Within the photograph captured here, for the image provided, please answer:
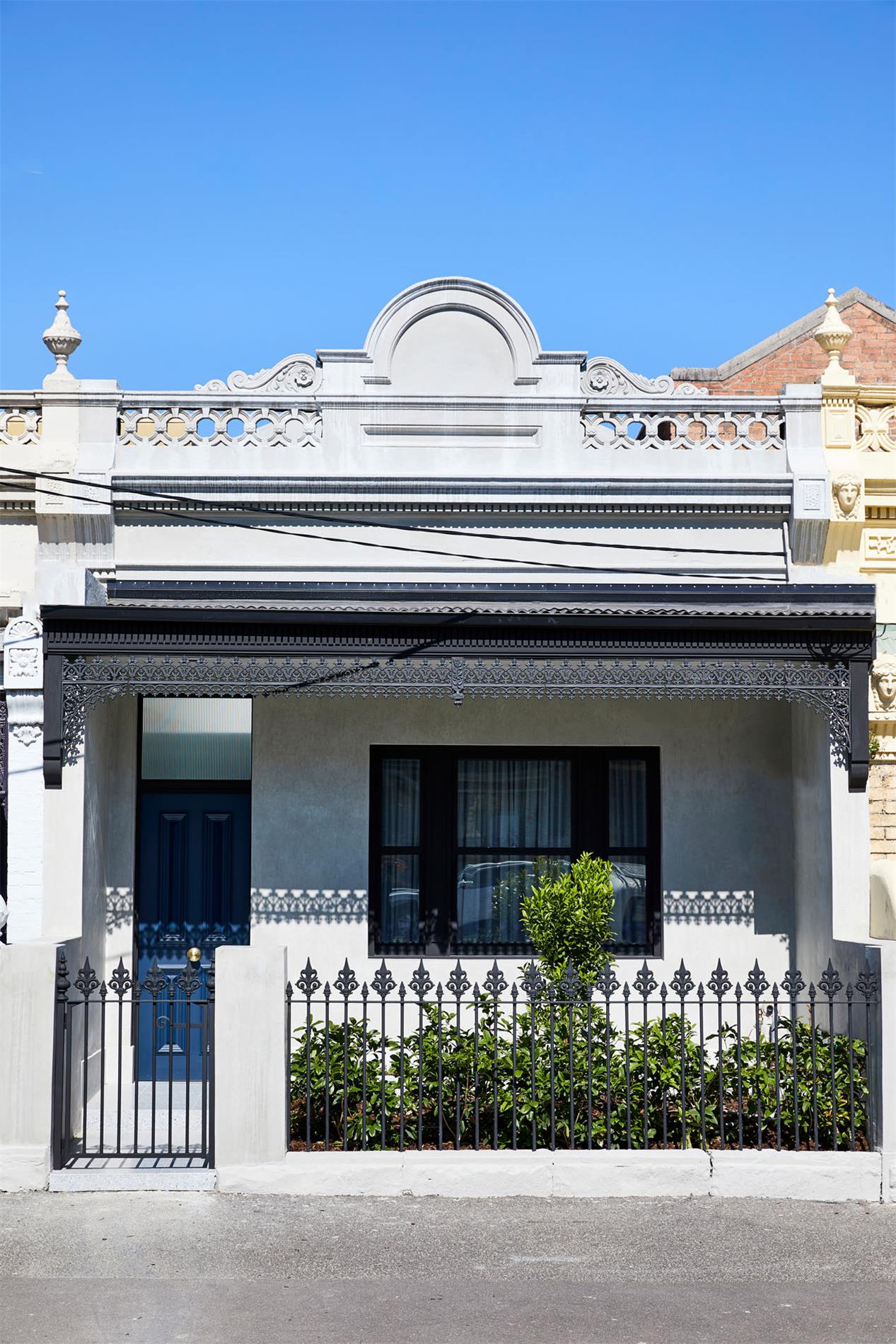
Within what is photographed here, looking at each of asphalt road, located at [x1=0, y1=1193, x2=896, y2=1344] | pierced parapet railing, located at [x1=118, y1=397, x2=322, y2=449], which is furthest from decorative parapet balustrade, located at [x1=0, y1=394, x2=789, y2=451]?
asphalt road, located at [x1=0, y1=1193, x2=896, y2=1344]

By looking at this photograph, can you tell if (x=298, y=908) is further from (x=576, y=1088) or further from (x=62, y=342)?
(x=62, y=342)

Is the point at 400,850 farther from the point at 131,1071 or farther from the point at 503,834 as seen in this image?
the point at 131,1071

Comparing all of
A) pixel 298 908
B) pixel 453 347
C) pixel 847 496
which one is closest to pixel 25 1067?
pixel 298 908

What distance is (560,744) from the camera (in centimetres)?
1230

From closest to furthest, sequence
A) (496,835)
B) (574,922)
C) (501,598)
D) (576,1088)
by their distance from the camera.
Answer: (576,1088) < (574,922) < (501,598) < (496,835)

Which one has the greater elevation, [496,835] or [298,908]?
[496,835]

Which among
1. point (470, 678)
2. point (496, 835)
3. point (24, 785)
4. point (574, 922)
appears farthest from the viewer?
point (496, 835)

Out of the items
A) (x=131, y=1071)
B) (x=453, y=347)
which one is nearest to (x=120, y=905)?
(x=131, y=1071)

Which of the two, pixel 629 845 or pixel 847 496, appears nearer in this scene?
pixel 847 496

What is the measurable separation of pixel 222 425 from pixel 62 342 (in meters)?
1.47

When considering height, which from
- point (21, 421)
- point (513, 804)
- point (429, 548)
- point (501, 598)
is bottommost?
point (513, 804)

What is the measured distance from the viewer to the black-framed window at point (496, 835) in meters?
12.2

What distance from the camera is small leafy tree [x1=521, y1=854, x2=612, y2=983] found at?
33.8 ft

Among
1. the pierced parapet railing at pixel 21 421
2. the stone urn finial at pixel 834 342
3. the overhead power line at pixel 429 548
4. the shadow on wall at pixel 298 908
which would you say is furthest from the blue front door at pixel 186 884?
the stone urn finial at pixel 834 342
